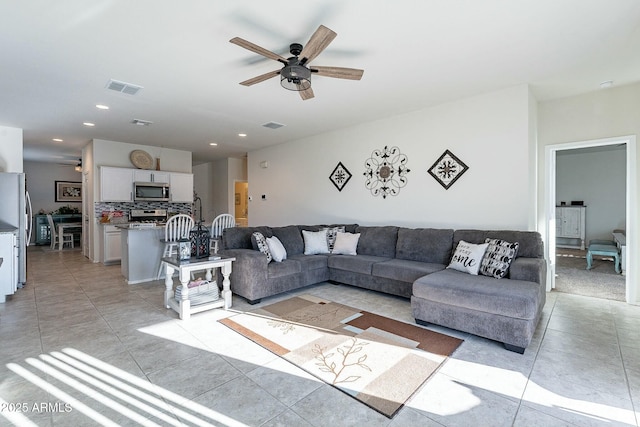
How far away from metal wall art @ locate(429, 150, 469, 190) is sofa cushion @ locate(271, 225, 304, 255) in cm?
218

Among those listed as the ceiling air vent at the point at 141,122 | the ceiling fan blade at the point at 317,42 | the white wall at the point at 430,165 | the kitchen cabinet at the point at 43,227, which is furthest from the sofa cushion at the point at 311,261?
the kitchen cabinet at the point at 43,227

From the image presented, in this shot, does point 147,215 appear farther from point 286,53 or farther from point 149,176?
point 286,53

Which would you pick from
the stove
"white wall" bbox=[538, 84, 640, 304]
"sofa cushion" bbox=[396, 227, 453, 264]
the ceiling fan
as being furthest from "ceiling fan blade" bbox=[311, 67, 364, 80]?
the stove

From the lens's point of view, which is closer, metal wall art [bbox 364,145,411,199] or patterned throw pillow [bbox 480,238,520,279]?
patterned throw pillow [bbox 480,238,520,279]

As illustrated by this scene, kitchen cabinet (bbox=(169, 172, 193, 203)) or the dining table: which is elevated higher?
kitchen cabinet (bbox=(169, 172, 193, 203))

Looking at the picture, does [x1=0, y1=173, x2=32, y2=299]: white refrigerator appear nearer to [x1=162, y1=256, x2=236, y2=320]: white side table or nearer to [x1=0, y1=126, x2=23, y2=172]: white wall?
[x1=0, y1=126, x2=23, y2=172]: white wall

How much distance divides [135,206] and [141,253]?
263 centimetres

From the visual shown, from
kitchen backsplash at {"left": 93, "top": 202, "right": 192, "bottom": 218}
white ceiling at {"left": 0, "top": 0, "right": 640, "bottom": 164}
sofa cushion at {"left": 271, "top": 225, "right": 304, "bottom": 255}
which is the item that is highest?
white ceiling at {"left": 0, "top": 0, "right": 640, "bottom": 164}

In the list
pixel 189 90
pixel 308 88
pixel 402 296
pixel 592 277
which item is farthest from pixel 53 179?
pixel 592 277

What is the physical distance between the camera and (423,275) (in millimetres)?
3322

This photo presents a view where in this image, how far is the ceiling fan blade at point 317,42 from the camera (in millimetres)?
2035

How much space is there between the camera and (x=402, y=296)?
3592 millimetres

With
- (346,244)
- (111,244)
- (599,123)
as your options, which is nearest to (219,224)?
(346,244)

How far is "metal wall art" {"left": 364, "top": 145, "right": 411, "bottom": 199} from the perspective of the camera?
4.59 metres
